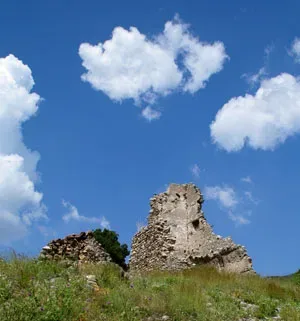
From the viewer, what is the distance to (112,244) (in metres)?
47.2

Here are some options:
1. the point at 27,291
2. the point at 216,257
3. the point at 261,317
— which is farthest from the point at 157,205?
the point at 27,291

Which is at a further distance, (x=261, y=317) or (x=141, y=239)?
(x=141, y=239)

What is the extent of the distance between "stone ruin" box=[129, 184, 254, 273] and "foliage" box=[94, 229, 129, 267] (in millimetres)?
18042

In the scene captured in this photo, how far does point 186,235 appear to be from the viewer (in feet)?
83.7

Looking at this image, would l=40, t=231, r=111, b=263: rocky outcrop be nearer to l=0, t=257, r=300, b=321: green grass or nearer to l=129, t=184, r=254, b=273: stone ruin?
l=129, t=184, r=254, b=273: stone ruin

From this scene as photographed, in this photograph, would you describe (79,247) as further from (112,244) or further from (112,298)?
(112,244)

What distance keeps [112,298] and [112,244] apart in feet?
122

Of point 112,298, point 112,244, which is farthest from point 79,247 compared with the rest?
point 112,244

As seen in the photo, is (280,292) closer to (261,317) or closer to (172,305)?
(261,317)

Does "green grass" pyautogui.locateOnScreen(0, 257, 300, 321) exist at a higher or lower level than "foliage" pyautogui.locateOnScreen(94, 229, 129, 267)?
lower

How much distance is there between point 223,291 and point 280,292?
7.72ft

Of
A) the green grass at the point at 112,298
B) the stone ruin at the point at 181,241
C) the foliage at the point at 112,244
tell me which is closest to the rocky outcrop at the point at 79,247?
the stone ruin at the point at 181,241

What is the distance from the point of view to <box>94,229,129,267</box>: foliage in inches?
1802

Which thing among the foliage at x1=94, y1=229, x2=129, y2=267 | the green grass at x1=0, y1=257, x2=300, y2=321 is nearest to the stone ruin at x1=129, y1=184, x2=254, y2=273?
the green grass at x1=0, y1=257, x2=300, y2=321
